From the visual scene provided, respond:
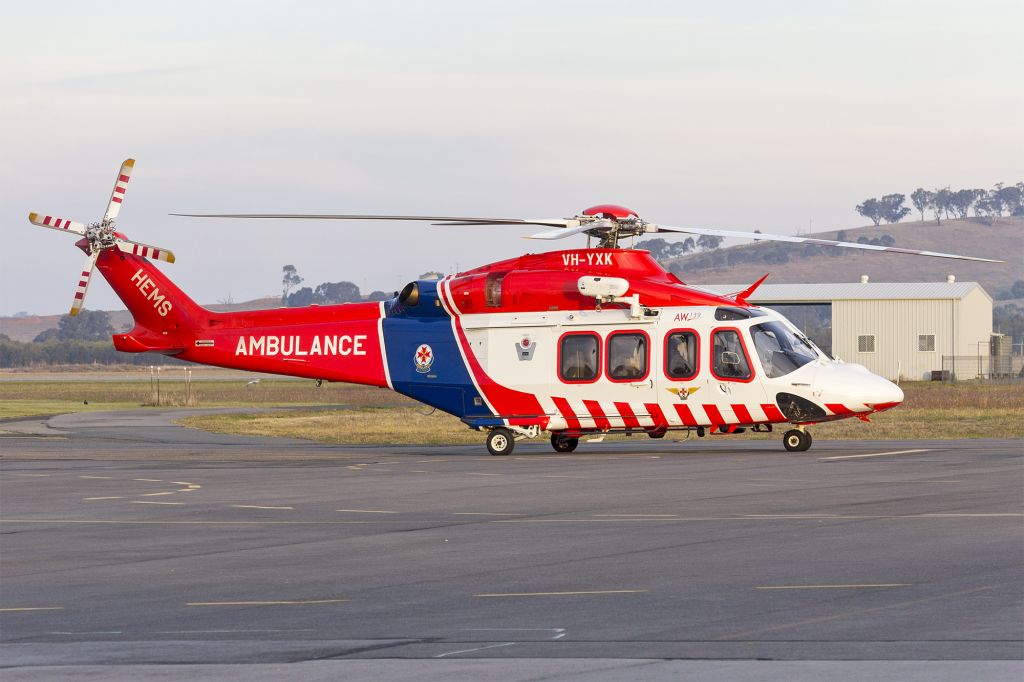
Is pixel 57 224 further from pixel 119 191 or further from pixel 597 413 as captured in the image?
pixel 597 413

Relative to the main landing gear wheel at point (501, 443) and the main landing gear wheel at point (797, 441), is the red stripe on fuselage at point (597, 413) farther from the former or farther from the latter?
the main landing gear wheel at point (797, 441)

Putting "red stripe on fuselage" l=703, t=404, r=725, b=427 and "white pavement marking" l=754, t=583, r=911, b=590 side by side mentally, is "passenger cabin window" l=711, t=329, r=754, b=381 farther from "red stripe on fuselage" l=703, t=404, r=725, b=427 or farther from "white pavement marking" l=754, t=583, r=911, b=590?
"white pavement marking" l=754, t=583, r=911, b=590

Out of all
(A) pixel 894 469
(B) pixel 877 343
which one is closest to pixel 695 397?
(A) pixel 894 469

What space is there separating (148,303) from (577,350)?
10504 millimetres

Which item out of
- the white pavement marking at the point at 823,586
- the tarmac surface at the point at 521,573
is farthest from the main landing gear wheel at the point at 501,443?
the white pavement marking at the point at 823,586

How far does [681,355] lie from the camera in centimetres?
2769

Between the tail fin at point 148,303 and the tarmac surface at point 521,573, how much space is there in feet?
26.6

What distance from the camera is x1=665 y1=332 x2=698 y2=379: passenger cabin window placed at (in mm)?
27594

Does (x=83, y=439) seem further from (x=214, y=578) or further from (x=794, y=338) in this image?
(x=214, y=578)

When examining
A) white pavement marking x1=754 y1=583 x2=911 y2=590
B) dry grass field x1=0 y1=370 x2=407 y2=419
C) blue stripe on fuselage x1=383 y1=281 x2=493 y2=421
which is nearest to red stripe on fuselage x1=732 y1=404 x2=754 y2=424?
blue stripe on fuselage x1=383 y1=281 x2=493 y2=421

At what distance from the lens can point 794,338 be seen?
27.8 m

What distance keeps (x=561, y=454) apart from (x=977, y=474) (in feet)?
32.8

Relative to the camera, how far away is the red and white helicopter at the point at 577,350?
27.3 metres

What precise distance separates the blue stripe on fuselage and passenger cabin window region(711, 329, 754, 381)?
4913 mm
